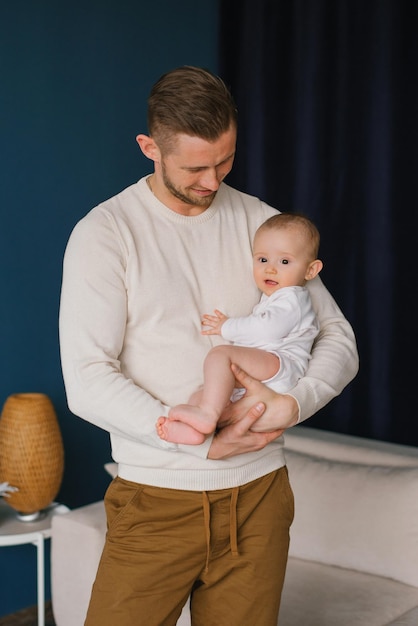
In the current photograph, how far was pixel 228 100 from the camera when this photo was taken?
4.92 feet

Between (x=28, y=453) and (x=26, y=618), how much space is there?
0.69 meters

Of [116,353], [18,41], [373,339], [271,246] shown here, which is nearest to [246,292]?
[271,246]

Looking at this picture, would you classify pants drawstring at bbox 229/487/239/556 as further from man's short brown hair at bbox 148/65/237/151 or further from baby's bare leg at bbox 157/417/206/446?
man's short brown hair at bbox 148/65/237/151

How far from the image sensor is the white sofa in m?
2.27

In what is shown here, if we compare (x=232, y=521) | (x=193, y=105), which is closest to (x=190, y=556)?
(x=232, y=521)

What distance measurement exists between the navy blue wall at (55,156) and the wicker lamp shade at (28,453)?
0.24 meters

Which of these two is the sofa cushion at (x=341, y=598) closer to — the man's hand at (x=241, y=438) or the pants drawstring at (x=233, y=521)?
the pants drawstring at (x=233, y=521)

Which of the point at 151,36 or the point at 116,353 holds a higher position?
the point at 151,36

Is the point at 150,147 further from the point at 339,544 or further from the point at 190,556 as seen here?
the point at 339,544

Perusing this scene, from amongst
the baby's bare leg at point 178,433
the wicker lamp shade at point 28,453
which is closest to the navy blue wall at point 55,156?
the wicker lamp shade at point 28,453

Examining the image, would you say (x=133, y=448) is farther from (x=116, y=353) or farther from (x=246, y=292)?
(x=246, y=292)

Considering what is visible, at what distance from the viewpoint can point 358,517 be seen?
2434 mm

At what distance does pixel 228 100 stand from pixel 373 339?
1.63 meters

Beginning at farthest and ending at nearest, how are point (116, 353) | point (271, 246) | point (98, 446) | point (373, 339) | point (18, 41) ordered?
point (98, 446), point (373, 339), point (18, 41), point (271, 246), point (116, 353)
